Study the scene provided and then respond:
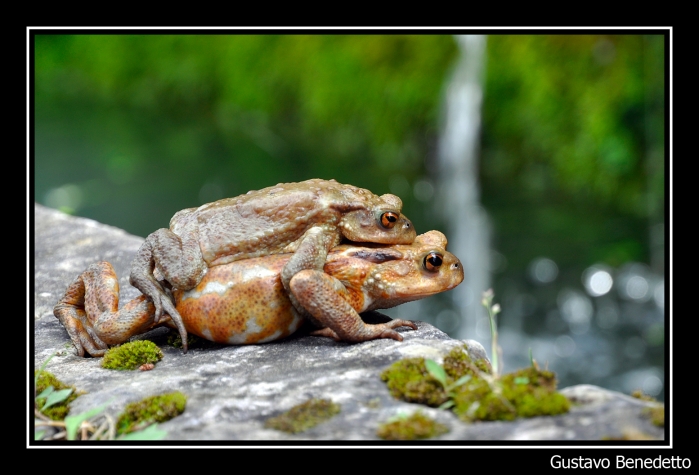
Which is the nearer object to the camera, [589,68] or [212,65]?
[589,68]

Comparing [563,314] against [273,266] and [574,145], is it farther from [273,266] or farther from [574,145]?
[273,266]

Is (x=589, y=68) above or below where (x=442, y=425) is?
above

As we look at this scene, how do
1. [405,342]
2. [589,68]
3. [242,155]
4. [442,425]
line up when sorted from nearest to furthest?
1. [442,425]
2. [405,342]
3. [589,68]
4. [242,155]

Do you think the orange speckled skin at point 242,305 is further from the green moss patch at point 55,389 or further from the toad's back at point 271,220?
the green moss patch at point 55,389

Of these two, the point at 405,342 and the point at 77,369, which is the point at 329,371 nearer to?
the point at 405,342

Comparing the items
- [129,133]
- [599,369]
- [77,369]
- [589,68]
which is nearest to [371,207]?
[77,369]

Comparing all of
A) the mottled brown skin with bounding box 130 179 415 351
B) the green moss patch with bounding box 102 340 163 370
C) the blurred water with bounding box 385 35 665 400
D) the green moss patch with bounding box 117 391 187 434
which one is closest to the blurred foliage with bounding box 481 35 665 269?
the blurred water with bounding box 385 35 665 400

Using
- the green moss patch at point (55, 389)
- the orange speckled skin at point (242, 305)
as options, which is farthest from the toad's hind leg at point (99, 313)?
the green moss patch at point (55, 389)
